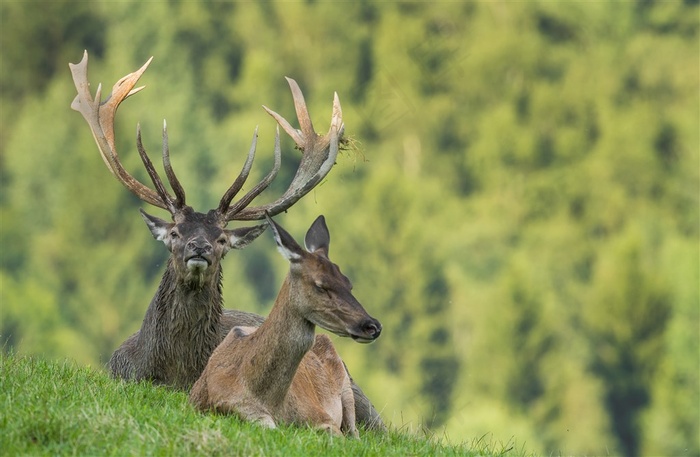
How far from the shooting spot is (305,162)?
560 inches

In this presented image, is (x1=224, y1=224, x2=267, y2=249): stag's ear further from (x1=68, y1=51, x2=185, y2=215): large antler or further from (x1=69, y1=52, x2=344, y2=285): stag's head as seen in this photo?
(x1=68, y1=51, x2=185, y2=215): large antler

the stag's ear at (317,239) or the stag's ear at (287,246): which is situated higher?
the stag's ear at (317,239)

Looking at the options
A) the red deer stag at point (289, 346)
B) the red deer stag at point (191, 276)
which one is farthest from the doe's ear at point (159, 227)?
the red deer stag at point (289, 346)

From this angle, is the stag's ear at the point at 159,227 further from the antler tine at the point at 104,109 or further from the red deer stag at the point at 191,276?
the antler tine at the point at 104,109

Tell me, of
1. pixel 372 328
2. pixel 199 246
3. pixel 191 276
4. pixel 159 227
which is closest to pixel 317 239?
pixel 372 328

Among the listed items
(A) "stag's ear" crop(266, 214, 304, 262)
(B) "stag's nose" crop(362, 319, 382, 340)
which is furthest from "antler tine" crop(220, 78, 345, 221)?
(B) "stag's nose" crop(362, 319, 382, 340)

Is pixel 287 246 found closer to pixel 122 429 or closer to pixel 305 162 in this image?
pixel 122 429

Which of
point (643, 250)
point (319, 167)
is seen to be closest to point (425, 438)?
point (319, 167)

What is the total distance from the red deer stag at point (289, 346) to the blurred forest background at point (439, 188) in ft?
153

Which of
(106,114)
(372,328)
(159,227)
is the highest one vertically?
(106,114)

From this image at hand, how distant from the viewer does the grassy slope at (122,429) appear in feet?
28.9

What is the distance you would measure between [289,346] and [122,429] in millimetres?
1794

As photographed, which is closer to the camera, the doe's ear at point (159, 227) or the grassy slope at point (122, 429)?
the grassy slope at point (122, 429)

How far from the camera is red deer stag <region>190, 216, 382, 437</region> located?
409 inches
